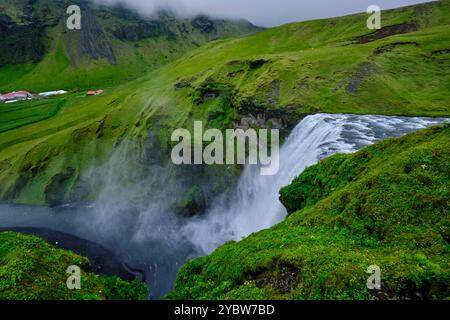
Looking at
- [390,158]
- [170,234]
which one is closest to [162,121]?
[170,234]

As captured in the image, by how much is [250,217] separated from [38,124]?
104m

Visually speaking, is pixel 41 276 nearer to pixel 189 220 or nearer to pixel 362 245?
pixel 362 245

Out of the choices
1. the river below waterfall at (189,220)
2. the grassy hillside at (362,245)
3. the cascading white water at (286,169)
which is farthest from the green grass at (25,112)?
the grassy hillside at (362,245)

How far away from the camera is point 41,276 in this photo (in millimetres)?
15422

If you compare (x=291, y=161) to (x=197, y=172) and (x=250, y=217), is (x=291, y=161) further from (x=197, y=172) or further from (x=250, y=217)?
(x=197, y=172)

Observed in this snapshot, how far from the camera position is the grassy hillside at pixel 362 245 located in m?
13.1

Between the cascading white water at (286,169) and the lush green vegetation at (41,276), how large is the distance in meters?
23.2

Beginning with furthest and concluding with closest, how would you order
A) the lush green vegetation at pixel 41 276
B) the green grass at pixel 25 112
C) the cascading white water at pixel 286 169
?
the green grass at pixel 25 112 < the cascading white water at pixel 286 169 < the lush green vegetation at pixel 41 276

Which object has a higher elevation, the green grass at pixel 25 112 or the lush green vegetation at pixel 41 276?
the green grass at pixel 25 112

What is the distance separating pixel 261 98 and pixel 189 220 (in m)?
25.3

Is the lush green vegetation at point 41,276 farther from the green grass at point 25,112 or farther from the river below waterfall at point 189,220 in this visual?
the green grass at point 25,112

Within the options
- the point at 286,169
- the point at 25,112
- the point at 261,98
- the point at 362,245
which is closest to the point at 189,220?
the point at 286,169

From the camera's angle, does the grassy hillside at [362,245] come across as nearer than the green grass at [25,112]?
Yes

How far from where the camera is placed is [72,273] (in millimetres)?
16484
